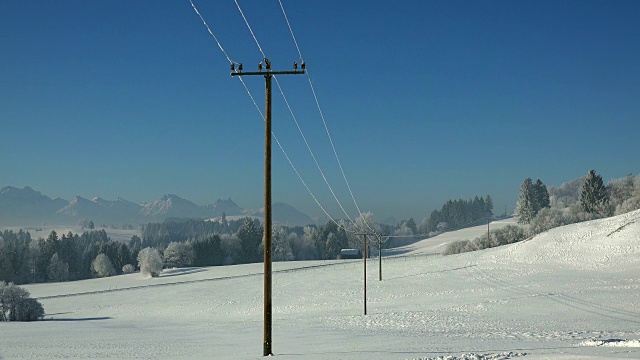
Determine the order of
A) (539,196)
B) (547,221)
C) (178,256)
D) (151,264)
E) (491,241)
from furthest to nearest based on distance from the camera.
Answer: (539,196), (178,256), (547,221), (491,241), (151,264)

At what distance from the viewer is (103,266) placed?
495 ft

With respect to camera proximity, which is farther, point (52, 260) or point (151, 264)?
point (52, 260)

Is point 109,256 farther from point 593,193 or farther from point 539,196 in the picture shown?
point 539,196

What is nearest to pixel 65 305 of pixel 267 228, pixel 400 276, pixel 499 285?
pixel 400 276

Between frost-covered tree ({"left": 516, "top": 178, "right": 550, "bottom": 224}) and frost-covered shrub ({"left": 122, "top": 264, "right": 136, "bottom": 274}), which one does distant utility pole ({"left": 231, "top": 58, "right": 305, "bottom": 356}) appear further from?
frost-covered tree ({"left": 516, "top": 178, "right": 550, "bottom": 224})

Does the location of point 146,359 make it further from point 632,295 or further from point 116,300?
point 116,300

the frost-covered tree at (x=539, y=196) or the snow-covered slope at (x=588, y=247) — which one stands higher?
the frost-covered tree at (x=539, y=196)

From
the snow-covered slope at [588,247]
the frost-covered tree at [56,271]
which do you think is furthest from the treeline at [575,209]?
the frost-covered tree at [56,271]

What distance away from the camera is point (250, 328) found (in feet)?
131

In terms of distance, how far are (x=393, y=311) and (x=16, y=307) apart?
4440 centimetres

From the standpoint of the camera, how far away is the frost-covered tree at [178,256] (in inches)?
6053

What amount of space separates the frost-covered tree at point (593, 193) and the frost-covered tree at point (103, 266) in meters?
137

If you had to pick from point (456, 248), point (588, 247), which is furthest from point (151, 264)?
point (588, 247)

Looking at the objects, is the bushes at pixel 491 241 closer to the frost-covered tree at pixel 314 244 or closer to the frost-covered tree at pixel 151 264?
the frost-covered tree at pixel 151 264
